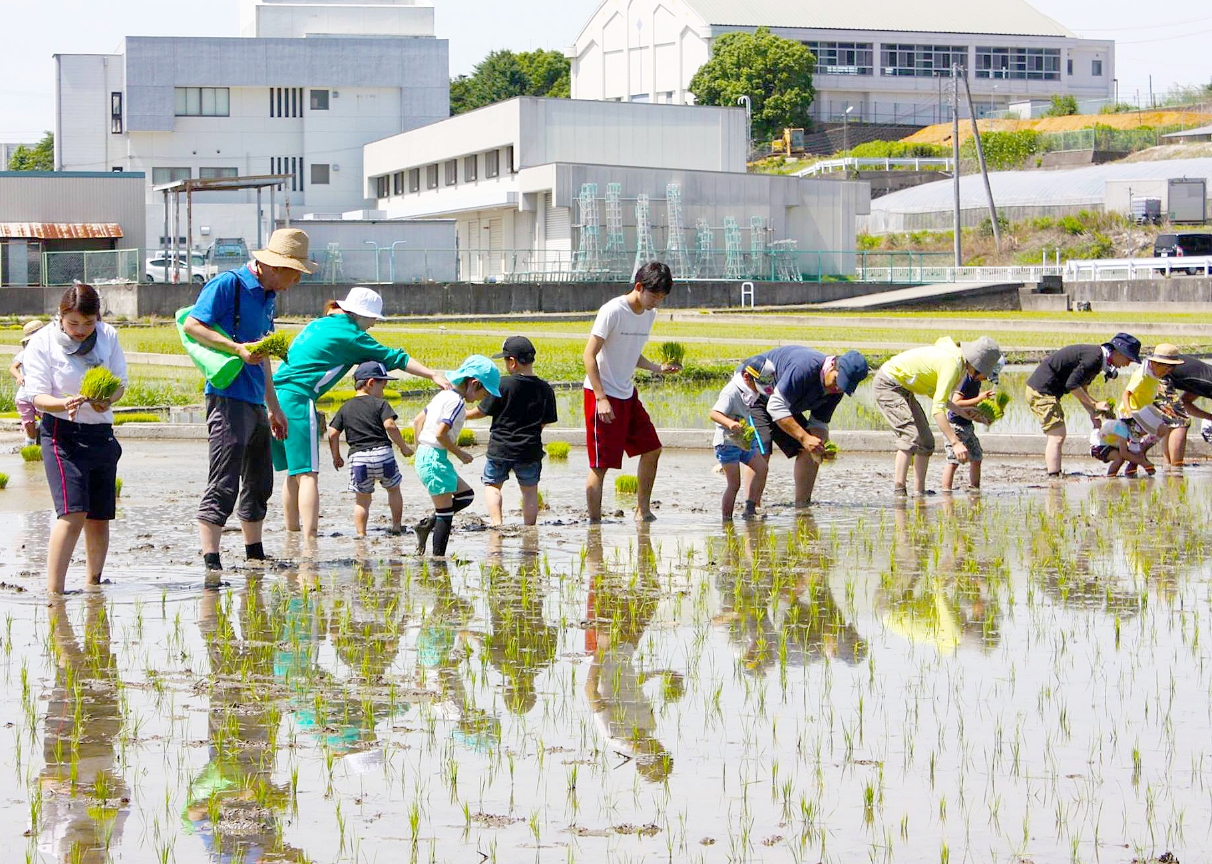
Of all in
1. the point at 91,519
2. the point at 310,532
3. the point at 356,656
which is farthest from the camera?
the point at 310,532

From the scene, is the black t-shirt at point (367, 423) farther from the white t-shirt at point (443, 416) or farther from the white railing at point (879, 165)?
the white railing at point (879, 165)

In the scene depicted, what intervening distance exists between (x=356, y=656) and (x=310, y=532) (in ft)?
10.8

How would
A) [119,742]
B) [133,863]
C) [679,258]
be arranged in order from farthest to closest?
[679,258] < [119,742] < [133,863]

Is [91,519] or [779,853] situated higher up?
[91,519]

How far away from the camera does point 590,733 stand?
5828mm

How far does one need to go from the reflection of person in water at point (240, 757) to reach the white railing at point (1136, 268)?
46185 mm

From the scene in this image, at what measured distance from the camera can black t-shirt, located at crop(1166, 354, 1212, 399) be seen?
47.7ft

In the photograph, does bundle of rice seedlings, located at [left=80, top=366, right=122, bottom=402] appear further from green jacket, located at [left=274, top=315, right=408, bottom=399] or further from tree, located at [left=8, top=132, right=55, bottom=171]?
Result: tree, located at [left=8, top=132, right=55, bottom=171]

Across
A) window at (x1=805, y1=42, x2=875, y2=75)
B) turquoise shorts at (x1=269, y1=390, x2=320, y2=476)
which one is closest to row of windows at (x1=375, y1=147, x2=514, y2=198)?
window at (x1=805, y1=42, x2=875, y2=75)

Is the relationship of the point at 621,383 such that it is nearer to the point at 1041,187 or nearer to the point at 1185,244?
the point at 1185,244

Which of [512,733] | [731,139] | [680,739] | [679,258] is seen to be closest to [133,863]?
[512,733]

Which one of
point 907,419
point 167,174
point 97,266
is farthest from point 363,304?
point 167,174

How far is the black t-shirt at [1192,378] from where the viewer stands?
14.5 metres

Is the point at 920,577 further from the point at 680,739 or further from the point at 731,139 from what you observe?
the point at 731,139
